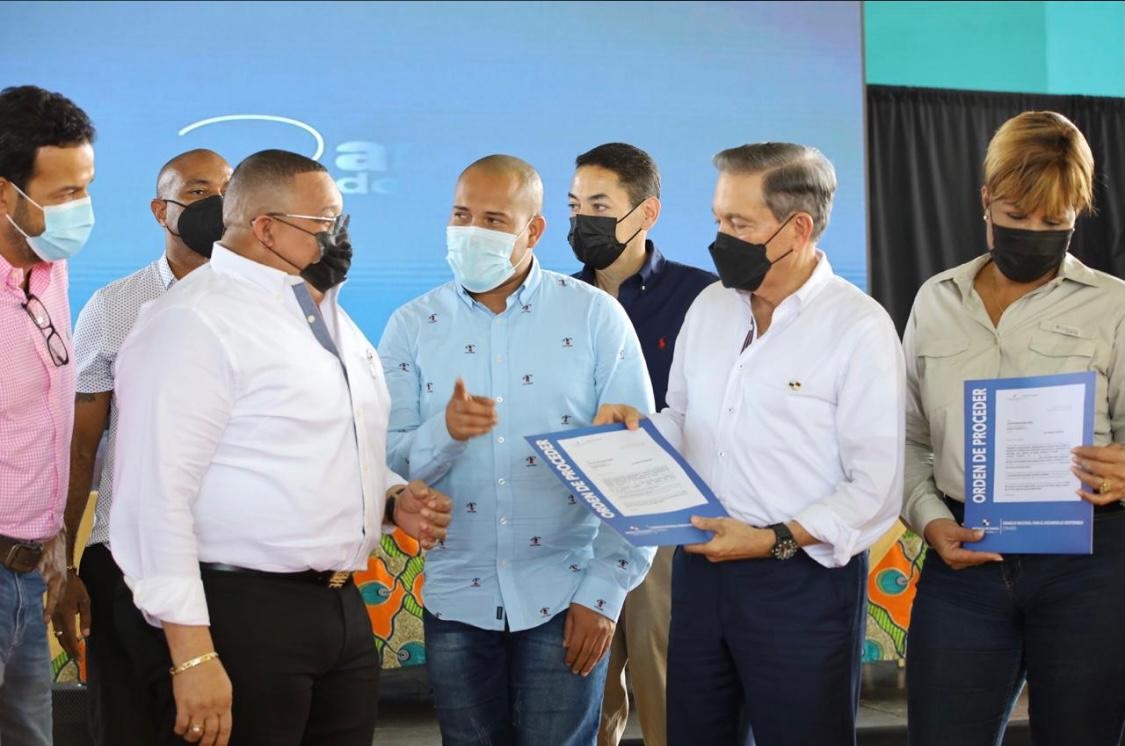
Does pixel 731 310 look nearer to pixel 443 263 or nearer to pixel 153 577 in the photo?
pixel 153 577

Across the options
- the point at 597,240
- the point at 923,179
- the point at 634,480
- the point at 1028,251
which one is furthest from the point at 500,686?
the point at 923,179

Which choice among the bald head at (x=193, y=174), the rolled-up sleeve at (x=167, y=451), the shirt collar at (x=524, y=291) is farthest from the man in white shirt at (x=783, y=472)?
the bald head at (x=193, y=174)

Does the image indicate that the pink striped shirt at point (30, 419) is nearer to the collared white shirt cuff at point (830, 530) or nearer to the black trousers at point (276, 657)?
the black trousers at point (276, 657)

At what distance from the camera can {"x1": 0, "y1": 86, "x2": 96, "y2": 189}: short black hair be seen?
2.62 metres

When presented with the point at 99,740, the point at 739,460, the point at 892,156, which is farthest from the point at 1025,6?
the point at 99,740

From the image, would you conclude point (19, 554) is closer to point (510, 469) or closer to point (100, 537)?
point (100, 537)

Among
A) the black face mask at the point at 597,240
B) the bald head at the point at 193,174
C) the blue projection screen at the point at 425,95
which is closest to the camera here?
the bald head at the point at 193,174

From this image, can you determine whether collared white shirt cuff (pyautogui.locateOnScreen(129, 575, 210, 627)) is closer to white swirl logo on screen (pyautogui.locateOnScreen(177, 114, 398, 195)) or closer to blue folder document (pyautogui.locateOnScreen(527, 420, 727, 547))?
blue folder document (pyautogui.locateOnScreen(527, 420, 727, 547))

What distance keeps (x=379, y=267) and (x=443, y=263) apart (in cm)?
29

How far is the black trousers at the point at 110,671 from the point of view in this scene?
3.10 m

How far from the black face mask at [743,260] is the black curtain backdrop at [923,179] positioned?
435 cm

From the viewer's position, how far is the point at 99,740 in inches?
125

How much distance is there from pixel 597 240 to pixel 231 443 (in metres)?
1.90

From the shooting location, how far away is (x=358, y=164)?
601 centimetres
